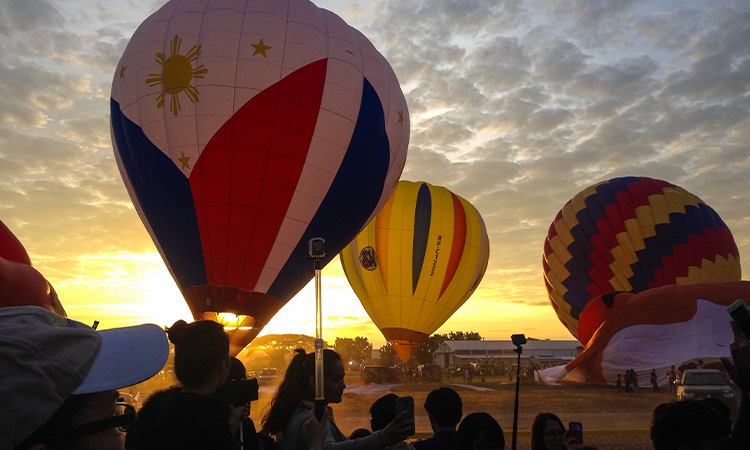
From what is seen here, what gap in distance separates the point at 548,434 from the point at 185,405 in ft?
10.0

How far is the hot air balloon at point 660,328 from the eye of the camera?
19531 millimetres

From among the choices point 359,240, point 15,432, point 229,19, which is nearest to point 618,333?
point 359,240

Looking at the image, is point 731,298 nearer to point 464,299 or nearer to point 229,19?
point 464,299

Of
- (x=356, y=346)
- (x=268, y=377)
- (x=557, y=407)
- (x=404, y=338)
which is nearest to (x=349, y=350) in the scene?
(x=356, y=346)

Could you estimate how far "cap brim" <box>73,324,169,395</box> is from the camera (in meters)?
1.76

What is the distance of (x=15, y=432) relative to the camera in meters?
1.36

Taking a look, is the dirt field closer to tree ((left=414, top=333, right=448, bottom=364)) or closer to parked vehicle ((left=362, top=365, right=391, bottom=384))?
parked vehicle ((left=362, top=365, right=391, bottom=384))

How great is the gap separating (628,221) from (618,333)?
22.3 ft

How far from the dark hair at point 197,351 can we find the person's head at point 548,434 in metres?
2.72

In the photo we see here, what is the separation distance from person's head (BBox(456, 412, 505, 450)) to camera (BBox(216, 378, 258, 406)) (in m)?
1.42

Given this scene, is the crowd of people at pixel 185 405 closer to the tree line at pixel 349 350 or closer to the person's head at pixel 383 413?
the person's head at pixel 383 413

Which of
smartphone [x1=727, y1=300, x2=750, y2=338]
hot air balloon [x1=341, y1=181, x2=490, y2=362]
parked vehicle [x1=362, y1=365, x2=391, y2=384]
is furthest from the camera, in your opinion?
parked vehicle [x1=362, y1=365, x2=391, y2=384]

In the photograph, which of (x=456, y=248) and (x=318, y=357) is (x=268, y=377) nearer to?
(x=456, y=248)

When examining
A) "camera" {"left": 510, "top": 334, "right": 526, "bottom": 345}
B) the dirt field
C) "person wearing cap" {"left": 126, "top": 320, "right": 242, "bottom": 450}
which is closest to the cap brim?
"person wearing cap" {"left": 126, "top": 320, "right": 242, "bottom": 450}
